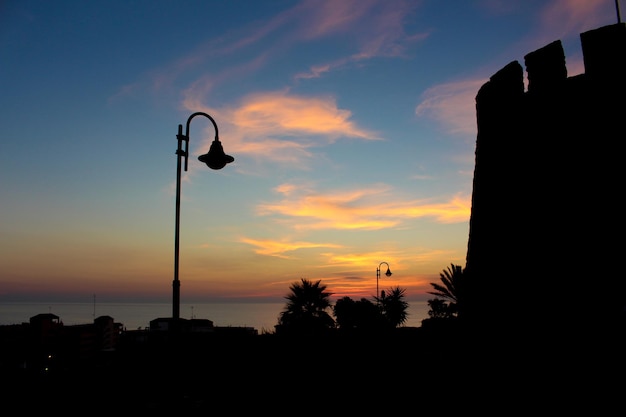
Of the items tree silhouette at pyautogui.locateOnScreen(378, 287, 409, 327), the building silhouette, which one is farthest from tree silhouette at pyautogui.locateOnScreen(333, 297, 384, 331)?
the building silhouette

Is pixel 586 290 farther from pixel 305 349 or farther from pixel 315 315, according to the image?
pixel 315 315

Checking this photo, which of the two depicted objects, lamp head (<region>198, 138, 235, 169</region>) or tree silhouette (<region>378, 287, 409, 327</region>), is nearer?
lamp head (<region>198, 138, 235, 169</region>)

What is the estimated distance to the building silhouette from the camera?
940cm

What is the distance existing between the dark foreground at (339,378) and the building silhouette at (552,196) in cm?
79

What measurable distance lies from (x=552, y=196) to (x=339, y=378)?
40.7 ft

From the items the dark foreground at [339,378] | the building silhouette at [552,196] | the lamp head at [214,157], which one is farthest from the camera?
the lamp head at [214,157]

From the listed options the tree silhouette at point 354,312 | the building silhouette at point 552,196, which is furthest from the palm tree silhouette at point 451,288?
the building silhouette at point 552,196

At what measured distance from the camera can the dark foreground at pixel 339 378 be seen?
29.8ft

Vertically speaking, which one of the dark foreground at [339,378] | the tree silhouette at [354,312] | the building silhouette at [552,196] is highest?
the building silhouette at [552,196]

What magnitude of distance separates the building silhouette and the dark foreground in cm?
79

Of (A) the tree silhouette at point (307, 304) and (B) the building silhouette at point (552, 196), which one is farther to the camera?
(A) the tree silhouette at point (307, 304)

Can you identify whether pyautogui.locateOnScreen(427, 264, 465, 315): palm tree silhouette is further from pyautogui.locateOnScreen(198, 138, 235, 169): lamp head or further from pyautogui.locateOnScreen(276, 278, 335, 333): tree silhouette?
pyautogui.locateOnScreen(198, 138, 235, 169): lamp head

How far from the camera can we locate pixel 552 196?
10352 mm

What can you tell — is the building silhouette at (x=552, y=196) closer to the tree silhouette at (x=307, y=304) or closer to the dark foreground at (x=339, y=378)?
the dark foreground at (x=339, y=378)
